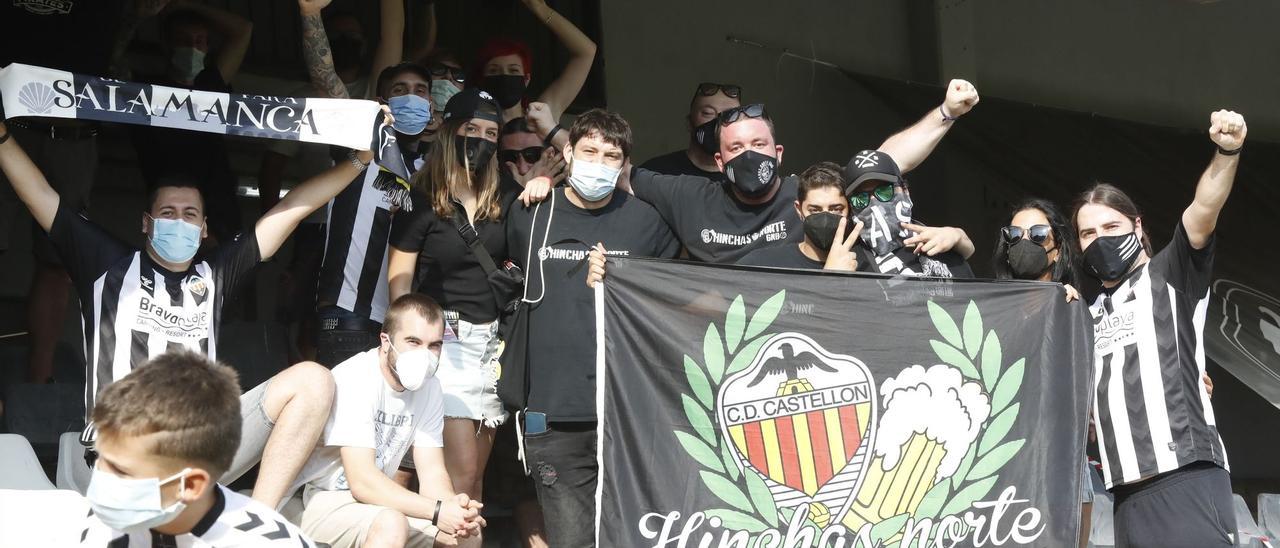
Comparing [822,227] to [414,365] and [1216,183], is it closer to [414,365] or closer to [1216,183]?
[1216,183]

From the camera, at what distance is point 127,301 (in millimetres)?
4801

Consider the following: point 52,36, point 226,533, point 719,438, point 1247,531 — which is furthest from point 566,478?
point 1247,531

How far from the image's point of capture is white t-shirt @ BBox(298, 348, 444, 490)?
4.71 meters

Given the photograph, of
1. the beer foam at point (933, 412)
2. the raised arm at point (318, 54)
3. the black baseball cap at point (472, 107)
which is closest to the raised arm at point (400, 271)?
the black baseball cap at point (472, 107)

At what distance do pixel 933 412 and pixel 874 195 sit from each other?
0.89 meters

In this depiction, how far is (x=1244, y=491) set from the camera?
33.7ft

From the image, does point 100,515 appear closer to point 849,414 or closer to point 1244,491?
point 849,414

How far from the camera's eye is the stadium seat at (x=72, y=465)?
4.93 metres

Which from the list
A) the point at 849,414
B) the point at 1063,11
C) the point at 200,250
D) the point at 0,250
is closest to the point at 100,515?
the point at 200,250

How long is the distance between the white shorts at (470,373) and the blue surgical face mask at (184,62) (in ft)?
6.37

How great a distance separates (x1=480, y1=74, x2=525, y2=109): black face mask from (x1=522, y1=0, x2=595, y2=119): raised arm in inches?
7.5

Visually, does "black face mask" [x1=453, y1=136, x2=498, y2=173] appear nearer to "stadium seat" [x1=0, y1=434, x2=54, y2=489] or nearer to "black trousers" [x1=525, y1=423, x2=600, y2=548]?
"black trousers" [x1=525, y1=423, x2=600, y2=548]

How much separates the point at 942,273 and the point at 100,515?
3572mm

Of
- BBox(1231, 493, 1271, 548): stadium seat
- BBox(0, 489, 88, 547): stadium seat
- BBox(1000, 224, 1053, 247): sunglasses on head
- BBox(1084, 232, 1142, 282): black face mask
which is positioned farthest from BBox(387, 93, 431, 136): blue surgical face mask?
BBox(1231, 493, 1271, 548): stadium seat
